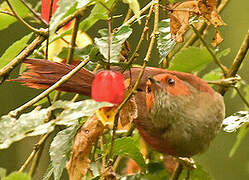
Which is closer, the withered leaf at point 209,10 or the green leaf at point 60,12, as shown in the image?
the green leaf at point 60,12

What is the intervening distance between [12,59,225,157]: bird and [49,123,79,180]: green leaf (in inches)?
5.4

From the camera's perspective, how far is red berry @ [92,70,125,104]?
27.4 inches

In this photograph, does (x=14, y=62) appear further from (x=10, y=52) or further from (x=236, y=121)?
(x=236, y=121)

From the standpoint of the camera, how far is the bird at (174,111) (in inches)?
38.0

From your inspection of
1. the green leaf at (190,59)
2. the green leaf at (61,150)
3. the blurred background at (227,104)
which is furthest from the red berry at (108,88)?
the blurred background at (227,104)

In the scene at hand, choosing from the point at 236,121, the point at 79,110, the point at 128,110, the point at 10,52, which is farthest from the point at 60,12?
the point at 236,121

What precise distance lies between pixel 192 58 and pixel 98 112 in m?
0.56

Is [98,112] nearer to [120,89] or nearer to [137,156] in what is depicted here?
[120,89]

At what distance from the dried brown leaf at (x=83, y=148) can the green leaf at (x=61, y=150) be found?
4cm

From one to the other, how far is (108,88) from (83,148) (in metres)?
0.11

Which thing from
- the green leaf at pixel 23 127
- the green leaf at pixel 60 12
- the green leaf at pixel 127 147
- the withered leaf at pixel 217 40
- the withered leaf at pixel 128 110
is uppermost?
the green leaf at pixel 60 12

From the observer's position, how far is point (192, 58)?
47.9 inches

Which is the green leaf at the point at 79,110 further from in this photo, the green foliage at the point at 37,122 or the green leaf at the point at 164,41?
the green leaf at the point at 164,41

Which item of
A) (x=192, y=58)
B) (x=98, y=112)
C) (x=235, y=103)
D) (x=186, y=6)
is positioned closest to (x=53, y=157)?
(x=98, y=112)
